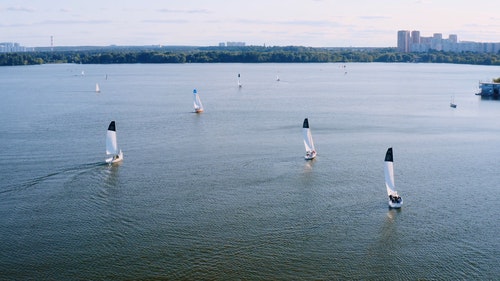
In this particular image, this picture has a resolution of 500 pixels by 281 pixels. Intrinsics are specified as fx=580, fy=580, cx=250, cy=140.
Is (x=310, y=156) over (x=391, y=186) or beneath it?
over

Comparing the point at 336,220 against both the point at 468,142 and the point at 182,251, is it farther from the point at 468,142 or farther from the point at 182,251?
the point at 468,142

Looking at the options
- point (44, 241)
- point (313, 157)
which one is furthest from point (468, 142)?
point (44, 241)

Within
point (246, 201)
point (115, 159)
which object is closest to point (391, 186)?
point (246, 201)

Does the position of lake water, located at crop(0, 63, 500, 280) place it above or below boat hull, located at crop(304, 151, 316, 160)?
below

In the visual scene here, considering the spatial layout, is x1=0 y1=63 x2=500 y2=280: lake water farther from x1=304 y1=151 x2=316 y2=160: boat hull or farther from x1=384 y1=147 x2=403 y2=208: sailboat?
x1=304 y1=151 x2=316 y2=160: boat hull

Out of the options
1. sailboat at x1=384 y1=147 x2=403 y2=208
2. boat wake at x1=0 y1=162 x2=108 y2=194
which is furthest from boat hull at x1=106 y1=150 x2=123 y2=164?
sailboat at x1=384 y1=147 x2=403 y2=208

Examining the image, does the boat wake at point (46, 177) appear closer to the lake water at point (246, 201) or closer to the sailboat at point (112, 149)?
the lake water at point (246, 201)

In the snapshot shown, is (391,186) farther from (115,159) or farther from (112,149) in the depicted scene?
(112,149)

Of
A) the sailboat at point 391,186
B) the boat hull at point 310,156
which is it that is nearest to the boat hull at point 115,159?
the boat hull at point 310,156
